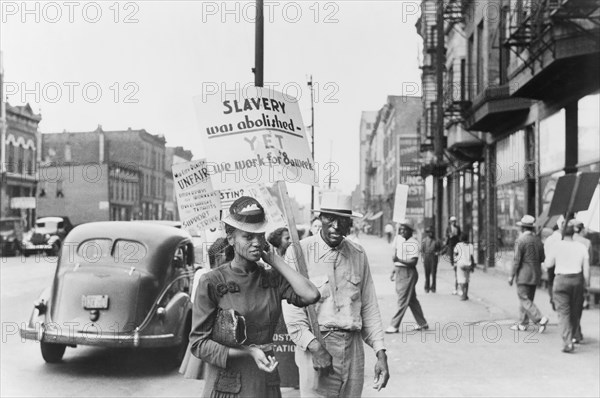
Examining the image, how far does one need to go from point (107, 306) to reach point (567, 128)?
1276 centimetres

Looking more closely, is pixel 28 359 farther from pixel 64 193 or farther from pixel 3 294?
pixel 64 193

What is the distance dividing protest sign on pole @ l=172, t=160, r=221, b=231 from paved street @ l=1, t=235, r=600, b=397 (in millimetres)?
1969

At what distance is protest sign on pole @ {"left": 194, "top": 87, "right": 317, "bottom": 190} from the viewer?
6234 millimetres

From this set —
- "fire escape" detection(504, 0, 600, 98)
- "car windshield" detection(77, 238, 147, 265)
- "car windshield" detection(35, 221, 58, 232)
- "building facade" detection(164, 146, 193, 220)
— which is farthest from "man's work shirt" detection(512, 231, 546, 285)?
"building facade" detection(164, 146, 193, 220)

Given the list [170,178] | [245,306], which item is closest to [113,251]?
[245,306]

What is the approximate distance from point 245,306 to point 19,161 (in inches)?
2177

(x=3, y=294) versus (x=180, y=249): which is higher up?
(x=180, y=249)

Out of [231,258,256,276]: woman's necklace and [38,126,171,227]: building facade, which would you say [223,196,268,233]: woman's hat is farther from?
[38,126,171,227]: building facade

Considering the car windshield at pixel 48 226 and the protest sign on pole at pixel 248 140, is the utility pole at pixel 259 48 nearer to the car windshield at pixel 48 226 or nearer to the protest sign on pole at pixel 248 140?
the protest sign on pole at pixel 248 140

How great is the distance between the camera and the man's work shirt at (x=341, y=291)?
5.10 metres

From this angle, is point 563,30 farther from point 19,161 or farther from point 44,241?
point 19,161

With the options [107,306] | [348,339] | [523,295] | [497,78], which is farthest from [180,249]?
[497,78]

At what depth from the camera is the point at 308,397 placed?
504 cm

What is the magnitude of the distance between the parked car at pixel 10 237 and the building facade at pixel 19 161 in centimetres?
1288
